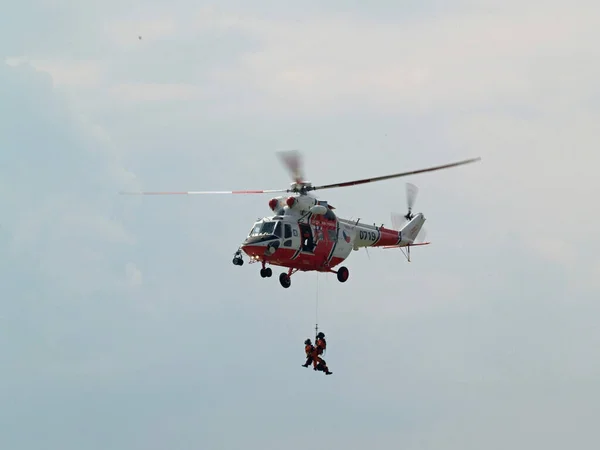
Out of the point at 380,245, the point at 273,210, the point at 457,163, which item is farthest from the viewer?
the point at 380,245

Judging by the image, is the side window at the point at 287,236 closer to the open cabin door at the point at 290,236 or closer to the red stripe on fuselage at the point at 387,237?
the open cabin door at the point at 290,236

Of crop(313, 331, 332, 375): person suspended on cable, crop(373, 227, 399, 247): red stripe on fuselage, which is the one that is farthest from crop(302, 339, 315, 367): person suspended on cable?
crop(373, 227, 399, 247): red stripe on fuselage

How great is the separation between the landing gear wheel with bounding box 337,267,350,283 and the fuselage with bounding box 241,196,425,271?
62 centimetres

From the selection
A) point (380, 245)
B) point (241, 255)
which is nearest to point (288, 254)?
point (241, 255)

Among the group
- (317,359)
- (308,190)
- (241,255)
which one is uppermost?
(308,190)

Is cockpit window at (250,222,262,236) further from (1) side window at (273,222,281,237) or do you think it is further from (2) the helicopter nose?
(2) the helicopter nose

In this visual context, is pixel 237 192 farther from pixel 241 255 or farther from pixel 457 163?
pixel 457 163

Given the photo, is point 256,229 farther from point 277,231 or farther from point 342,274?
point 342,274

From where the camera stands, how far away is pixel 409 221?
6875 centimetres

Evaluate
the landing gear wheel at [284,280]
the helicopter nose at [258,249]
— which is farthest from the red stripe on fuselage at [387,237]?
the helicopter nose at [258,249]

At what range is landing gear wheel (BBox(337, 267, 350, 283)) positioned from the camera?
202 feet

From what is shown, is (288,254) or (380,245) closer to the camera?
(288,254)

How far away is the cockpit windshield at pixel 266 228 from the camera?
5688cm

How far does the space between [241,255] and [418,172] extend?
10.1 metres
